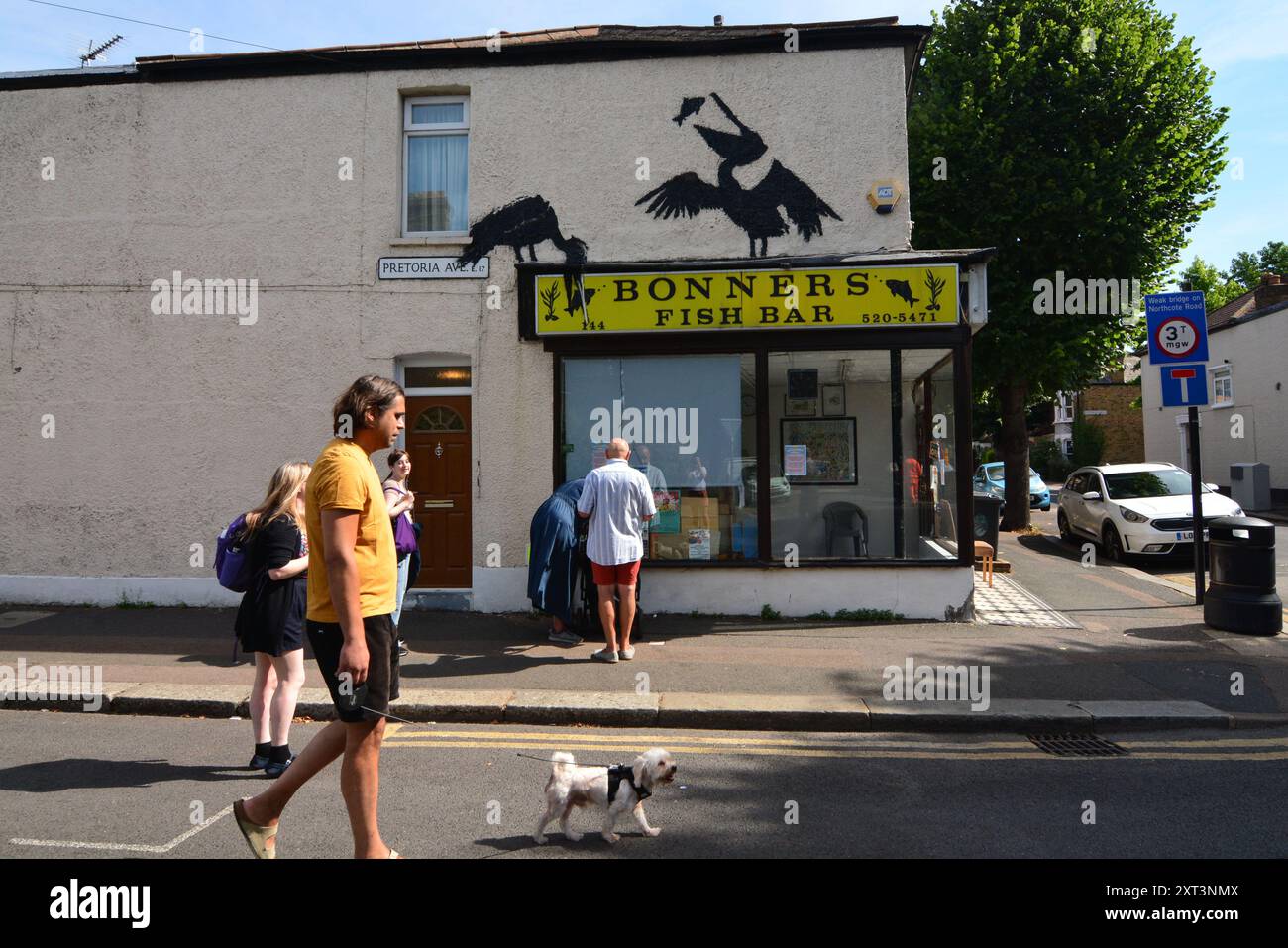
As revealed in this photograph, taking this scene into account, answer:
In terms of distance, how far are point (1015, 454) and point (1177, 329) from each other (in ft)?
31.2

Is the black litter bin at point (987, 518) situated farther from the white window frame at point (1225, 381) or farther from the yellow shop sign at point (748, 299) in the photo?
the white window frame at point (1225, 381)

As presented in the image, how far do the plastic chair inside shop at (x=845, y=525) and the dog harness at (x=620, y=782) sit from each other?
608 cm

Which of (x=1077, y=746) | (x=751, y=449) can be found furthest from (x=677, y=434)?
(x=1077, y=746)

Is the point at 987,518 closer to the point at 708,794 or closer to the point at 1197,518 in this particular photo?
the point at 1197,518

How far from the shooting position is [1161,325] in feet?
32.3

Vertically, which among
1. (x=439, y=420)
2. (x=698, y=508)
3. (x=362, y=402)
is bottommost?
(x=698, y=508)

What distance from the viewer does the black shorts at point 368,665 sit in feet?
10.3

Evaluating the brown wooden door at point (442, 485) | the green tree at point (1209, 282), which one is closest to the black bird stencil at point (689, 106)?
the brown wooden door at point (442, 485)

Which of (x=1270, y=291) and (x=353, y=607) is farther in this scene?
(x=1270, y=291)

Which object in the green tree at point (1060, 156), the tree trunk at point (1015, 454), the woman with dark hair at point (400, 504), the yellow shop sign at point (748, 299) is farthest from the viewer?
the tree trunk at point (1015, 454)

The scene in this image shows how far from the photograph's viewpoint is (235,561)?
4.79 meters

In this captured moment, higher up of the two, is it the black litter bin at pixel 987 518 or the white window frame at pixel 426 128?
the white window frame at pixel 426 128
